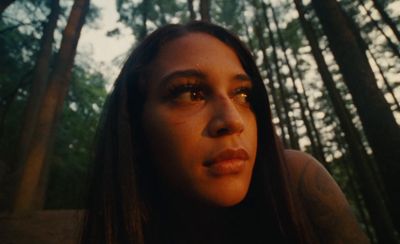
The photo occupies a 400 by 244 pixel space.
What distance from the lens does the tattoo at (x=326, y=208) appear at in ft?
4.60

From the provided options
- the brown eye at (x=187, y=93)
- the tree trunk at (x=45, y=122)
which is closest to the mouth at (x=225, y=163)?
the brown eye at (x=187, y=93)

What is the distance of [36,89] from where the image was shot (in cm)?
959

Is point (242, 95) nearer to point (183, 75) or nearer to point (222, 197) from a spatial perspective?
point (183, 75)

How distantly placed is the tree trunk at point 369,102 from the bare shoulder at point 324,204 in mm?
2342

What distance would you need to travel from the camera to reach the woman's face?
133 centimetres

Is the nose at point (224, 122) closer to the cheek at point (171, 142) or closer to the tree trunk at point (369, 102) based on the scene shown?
the cheek at point (171, 142)

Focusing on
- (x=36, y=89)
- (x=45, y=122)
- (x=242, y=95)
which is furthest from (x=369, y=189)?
(x=36, y=89)

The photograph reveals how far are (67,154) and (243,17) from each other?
12.8 metres

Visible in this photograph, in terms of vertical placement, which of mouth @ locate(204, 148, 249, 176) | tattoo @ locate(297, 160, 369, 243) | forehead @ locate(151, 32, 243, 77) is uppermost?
forehead @ locate(151, 32, 243, 77)

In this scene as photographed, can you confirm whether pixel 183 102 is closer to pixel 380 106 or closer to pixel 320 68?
pixel 380 106

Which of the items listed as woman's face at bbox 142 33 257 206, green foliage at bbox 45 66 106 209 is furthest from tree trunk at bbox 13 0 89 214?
green foliage at bbox 45 66 106 209

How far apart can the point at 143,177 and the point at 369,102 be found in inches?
128

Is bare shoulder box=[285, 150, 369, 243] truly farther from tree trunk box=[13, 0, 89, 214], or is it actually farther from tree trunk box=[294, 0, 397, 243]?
tree trunk box=[294, 0, 397, 243]

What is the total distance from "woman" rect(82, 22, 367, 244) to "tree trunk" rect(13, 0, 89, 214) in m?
5.21
